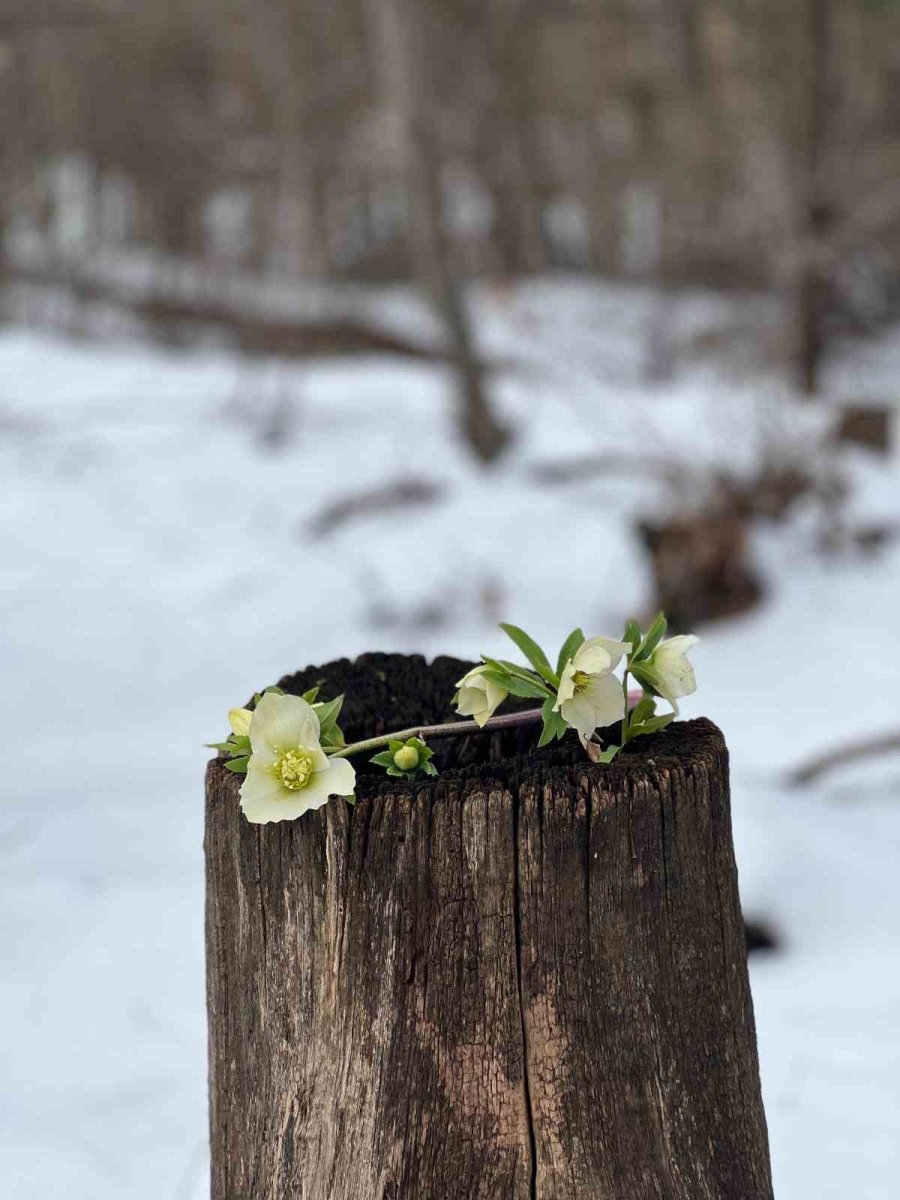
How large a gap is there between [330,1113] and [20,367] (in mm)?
8700

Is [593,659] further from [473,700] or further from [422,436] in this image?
[422,436]

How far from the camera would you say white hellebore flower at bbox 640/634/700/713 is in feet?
4.38

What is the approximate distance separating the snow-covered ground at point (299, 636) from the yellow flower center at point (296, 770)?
1194 mm

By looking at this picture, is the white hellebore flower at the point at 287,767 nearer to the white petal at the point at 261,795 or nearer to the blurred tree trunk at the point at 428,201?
the white petal at the point at 261,795

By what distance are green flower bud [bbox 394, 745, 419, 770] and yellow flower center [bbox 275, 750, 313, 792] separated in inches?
3.9

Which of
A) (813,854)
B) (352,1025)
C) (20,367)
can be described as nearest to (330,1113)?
(352,1025)

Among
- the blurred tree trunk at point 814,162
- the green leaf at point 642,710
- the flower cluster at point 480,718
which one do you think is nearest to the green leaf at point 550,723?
the flower cluster at point 480,718

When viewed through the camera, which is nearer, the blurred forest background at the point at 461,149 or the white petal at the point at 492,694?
the white petal at the point at 492,694

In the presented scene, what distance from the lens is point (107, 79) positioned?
13.5m

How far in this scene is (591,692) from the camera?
128cm

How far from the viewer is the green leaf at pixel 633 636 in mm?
1334

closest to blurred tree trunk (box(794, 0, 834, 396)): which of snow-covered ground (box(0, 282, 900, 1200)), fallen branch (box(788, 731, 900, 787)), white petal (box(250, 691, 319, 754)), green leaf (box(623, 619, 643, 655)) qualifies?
snow-covered ground (box(0, 282, 900, 1200))

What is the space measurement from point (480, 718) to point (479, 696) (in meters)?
0.02

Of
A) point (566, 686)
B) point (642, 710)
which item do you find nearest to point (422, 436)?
point (642, 710)
